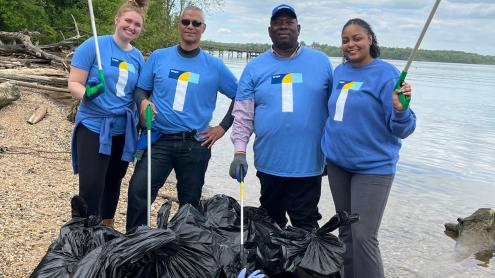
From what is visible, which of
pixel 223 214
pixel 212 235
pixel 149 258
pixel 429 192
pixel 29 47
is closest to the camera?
pixel 149 258

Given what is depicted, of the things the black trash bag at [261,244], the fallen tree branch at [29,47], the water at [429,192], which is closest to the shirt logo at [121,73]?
the black trash bag at [261,244]

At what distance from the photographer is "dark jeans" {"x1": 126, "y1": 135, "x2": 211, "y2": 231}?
3.46m

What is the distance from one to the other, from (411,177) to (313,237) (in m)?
8.97

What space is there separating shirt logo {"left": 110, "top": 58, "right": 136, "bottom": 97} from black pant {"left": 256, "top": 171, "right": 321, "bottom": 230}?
116 cm

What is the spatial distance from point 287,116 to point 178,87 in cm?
85

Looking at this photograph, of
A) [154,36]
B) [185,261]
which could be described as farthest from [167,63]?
[154,36]

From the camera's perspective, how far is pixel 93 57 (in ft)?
10.7

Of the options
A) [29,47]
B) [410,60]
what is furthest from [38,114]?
[410,60]

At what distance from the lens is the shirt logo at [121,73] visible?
131 inches

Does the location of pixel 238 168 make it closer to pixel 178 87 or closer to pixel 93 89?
pixel 178 87

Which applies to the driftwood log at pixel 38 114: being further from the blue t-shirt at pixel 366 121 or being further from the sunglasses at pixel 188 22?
the blue t-shirt at pixel 366 121

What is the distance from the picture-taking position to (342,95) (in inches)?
116

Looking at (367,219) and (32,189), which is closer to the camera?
(367,219)

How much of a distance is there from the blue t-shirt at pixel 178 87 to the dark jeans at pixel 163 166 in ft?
0.34
